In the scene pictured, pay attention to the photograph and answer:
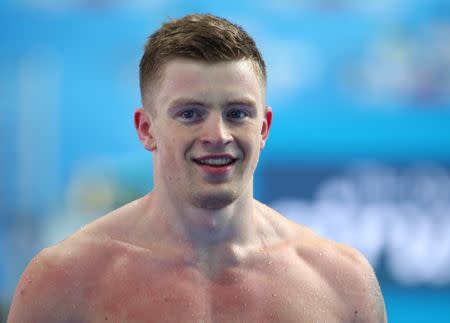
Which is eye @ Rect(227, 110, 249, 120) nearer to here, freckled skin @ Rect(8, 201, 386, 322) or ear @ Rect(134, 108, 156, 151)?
ear @ Rect(134, 108, 156, 151)

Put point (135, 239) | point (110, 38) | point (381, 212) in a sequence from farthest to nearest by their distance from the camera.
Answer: point (110, 38) → point (381, 212) → point (135, 239)

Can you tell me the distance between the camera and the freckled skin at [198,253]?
8.02 feet

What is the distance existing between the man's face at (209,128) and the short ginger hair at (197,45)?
2 centimetres

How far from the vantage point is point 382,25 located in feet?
20.0

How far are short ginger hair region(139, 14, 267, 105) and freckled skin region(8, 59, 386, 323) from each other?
3 cm

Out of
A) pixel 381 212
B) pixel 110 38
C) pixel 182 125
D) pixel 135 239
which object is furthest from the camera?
A: pixel 110 38

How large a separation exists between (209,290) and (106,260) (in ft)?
1.00

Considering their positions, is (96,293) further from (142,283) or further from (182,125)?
(182,125)

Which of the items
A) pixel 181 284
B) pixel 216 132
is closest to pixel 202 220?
pixel 181 284

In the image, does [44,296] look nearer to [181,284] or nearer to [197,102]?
[181,284]

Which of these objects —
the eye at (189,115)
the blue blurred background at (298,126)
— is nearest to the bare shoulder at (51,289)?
the eye at (189,115)

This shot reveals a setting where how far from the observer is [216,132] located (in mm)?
2395

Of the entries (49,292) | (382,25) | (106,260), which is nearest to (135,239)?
(106,260)

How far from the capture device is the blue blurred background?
18.9ft
